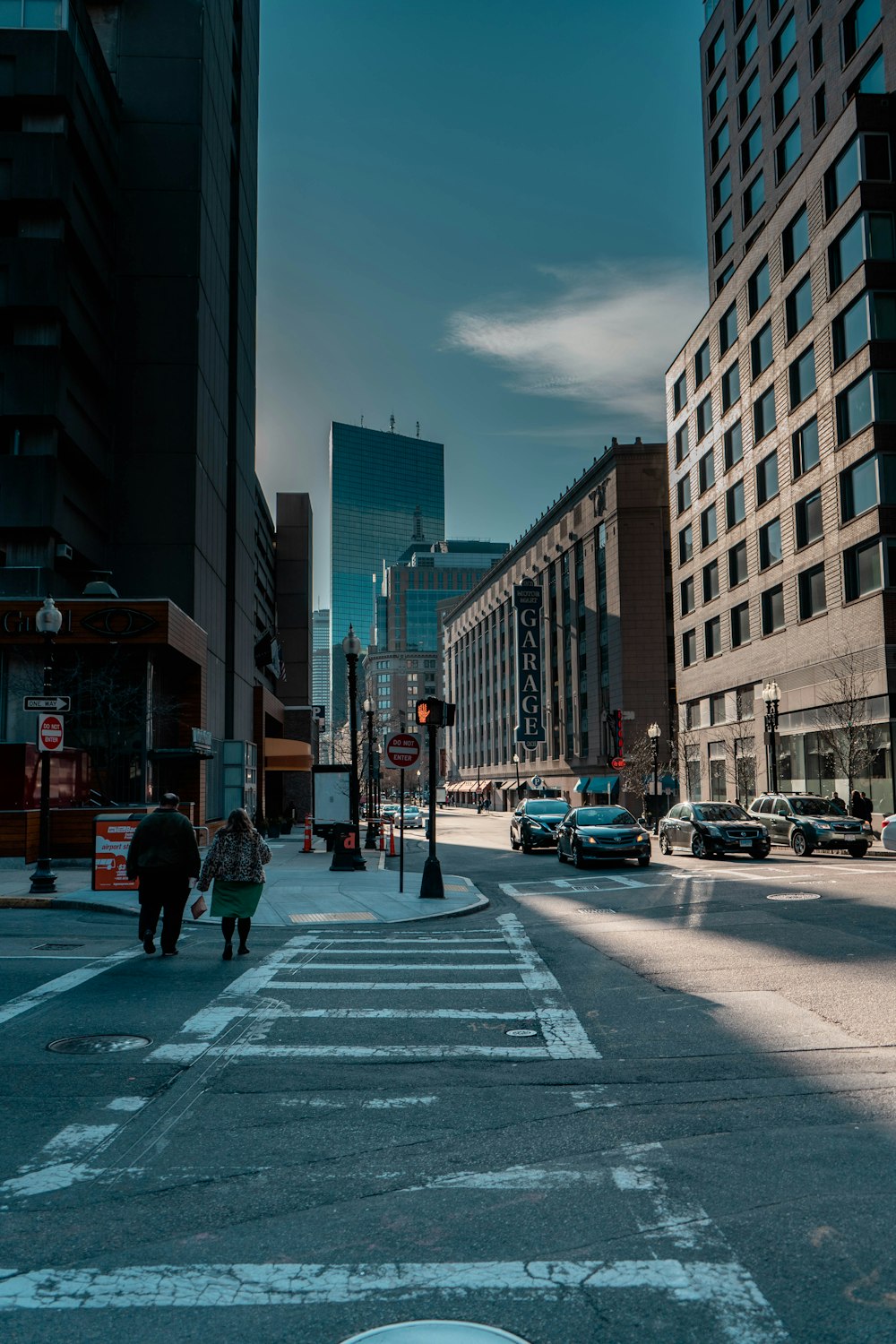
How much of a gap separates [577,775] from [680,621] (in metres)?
22.6

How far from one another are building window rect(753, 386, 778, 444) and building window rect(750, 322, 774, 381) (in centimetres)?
136

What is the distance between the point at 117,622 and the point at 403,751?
13.6m

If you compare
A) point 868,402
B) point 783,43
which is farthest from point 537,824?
point 783,43

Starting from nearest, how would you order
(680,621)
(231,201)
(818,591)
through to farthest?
(818,591) < (231,201) < (680,621)

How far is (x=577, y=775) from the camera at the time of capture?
8469cm

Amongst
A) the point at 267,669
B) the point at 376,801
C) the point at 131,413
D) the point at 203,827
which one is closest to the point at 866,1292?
the point at 203,827

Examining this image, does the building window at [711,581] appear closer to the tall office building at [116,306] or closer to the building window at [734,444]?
the building window at [734,444]

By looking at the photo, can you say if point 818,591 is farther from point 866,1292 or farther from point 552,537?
point 552,537

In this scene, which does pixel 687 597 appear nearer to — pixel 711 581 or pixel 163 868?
pixel 711 581

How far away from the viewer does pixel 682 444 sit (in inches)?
2623

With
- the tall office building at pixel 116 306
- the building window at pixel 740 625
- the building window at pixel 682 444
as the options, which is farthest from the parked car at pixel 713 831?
the building window at pixel 682 444

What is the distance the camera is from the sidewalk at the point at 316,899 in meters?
17.0

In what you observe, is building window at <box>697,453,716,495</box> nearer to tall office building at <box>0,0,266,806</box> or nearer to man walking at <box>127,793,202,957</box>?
tall office building at <box>0,0,266,806</box>

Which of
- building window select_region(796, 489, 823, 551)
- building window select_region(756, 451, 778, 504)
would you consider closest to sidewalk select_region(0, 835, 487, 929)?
building window select_region(796, 489, 823, 551)
